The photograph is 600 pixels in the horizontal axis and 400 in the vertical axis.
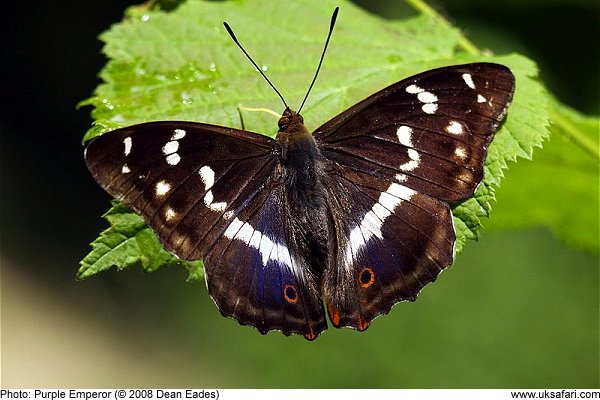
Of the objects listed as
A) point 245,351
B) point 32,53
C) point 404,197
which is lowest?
point 245,351

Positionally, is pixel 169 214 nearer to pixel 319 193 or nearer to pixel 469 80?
pixel 319 193

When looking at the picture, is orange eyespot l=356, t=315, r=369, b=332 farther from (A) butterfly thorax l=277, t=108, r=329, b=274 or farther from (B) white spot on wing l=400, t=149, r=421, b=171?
(B) white spot on wing l=400, t=149, r=421, b=171

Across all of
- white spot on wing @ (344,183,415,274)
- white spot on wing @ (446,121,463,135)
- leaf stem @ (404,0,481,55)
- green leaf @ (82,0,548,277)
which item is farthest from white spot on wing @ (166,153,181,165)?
leaf stem @ (404,0,481,55)

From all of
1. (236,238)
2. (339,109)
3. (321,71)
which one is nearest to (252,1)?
(321,71)

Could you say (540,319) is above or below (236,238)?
below

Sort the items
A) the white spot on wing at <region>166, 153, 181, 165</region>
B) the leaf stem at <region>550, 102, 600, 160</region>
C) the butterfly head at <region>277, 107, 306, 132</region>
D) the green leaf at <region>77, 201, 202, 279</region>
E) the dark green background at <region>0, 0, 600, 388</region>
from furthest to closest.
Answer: the dark green background at <region>0, 0, 600, 388</region>, the leaf stem at <region>550, 102, 600, 160</region>, the butterfly head at <region>277, 107, 306, 132</region>, the white spot on wing at <region>166, 153, 181, 165</region>, the green leaf at <region>77, 201, 202, 279</region>

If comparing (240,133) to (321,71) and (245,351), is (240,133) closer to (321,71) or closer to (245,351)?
(321,71)

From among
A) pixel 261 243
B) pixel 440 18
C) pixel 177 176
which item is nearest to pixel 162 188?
pixel 177 176

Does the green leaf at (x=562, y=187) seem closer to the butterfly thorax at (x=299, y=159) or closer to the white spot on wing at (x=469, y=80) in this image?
the white spot on wing at (x=469, y=80)
